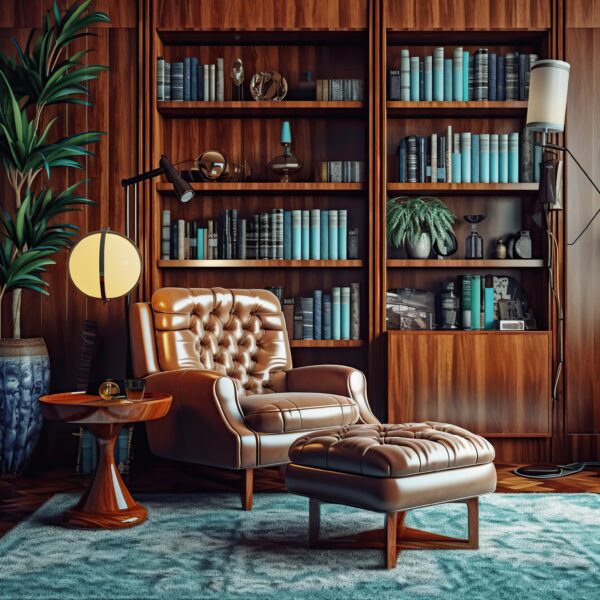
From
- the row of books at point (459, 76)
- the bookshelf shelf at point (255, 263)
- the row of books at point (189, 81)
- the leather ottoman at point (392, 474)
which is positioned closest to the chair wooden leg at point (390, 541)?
the leather ottoman at point (392, 474)

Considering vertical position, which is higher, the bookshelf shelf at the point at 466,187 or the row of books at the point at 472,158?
the row of books at the point at 472,158

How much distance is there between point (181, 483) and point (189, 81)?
2.21m

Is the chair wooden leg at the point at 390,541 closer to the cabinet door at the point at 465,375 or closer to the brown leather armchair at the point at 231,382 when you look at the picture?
the brown leather armchair at the point at 231,382

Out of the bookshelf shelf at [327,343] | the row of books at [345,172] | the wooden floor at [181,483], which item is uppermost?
the row of books at [345,172]

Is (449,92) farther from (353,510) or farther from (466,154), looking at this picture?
(353,510)

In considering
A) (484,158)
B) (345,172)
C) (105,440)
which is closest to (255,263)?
(345,172)

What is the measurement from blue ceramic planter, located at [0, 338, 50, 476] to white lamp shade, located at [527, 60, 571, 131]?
2.75 metres

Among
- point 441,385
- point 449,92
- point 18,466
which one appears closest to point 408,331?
point 441,385

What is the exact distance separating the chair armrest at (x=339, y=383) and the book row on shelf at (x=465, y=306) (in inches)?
36.4

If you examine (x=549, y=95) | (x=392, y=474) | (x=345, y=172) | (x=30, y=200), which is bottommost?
(x=392, y=474)

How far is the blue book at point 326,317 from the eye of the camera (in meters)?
4.49

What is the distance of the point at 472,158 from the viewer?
4.49 meters

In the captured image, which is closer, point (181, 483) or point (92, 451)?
point (181, 483)

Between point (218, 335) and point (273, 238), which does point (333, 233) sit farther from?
point (218, 335)
